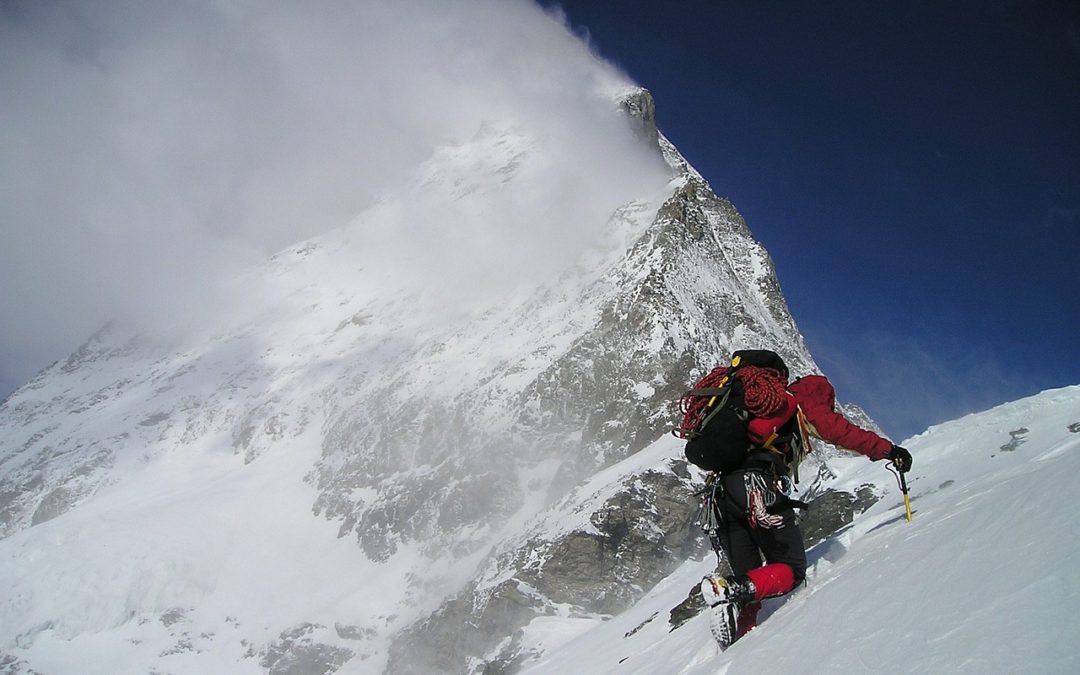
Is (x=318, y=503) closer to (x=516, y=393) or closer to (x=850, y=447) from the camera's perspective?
(x=516, y=393)

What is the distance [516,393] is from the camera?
2199 inches

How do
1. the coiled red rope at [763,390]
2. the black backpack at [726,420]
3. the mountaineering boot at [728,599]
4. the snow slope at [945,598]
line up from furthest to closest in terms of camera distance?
1. the black backpack at [726,420]
2. the coiled red rope at [763,390]
3. the mountaineering boot at [728,599]
4. the snow slope at [945,598]

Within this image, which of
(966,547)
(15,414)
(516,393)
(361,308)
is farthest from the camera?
(15,414)

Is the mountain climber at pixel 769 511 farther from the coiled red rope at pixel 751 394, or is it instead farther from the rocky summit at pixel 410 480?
the rocky summit at pixel 410 480

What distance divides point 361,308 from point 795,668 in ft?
310

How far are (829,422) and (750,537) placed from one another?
1.02m

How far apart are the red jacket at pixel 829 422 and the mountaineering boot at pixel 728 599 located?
3.86 ft

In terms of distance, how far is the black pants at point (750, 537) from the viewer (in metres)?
4.66

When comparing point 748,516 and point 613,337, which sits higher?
point 613,337

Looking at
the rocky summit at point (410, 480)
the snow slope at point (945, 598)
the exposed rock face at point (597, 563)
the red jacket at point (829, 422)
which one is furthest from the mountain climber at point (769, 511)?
the exposed rock face at point (597, 563)

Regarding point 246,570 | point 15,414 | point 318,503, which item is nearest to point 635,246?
point 318,503

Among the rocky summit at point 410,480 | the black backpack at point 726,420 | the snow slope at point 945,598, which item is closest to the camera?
the snow slope at point 945,598

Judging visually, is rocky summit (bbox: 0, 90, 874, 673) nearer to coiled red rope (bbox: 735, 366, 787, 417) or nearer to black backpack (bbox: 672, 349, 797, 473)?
black backpack (bbox: 672, 349, 797, 473)

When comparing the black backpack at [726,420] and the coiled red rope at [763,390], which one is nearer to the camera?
the coiled red rope at [763,390]
